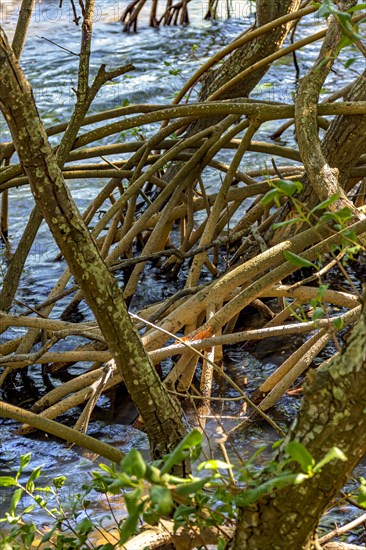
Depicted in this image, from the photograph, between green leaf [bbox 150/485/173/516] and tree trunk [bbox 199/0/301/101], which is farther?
tree trunk [bbox 199/0/301/101]

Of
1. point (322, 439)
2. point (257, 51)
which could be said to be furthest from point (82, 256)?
point (257, 51)

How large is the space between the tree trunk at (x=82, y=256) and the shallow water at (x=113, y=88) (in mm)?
1071

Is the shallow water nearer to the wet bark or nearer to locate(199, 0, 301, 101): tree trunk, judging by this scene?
locate(199, 0, 301, 101): tree trunk

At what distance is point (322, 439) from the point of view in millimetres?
1409

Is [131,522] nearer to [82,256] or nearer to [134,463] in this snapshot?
[134,463]

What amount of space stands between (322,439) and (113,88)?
6.35 m

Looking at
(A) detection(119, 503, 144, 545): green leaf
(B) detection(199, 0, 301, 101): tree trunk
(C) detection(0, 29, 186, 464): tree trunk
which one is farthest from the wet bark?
(A) detection(119, 503, 144, 545): green leaf

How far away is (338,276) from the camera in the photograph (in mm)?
4281

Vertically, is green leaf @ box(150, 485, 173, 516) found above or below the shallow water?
above

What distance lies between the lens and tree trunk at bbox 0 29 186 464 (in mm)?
1517

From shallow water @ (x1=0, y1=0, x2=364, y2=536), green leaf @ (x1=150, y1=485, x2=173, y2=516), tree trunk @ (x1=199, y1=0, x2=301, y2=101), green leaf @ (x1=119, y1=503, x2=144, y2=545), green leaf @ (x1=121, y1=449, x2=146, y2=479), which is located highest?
tree trunk @ (x1=199, y1=0, x2=301, y2=101)

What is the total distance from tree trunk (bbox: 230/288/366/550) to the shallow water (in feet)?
4.73

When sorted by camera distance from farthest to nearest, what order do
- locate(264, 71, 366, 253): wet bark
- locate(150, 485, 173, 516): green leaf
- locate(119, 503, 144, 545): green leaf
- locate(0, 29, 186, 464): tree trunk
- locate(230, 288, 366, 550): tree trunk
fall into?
locate(264, 71, 366, 253): wet bark, locate(0, 29, 186, 464): tree trunk, locate(230, 288, 366, 550): tree trunk, locate(119, 503, 144, 545): green leaf, locate(150, 485, 173, 516): green leaf

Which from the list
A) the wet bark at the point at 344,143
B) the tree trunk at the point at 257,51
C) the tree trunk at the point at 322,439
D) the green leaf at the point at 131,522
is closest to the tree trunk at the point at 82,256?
the tree trunk at the point at 322,439
